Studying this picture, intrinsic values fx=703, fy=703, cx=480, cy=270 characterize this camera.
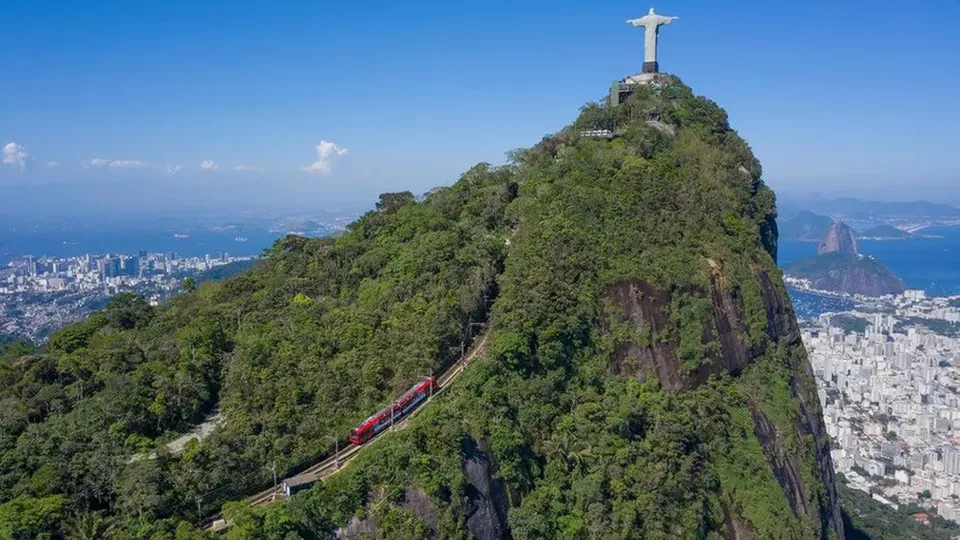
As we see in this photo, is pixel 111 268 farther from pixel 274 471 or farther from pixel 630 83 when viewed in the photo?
pixel 274 471

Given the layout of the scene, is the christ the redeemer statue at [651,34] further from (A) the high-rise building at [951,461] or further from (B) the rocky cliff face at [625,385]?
(A) the high-rise building at [951,461]

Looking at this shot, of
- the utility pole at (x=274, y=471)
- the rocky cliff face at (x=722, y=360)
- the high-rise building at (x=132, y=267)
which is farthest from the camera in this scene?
the high-rise building at (x=132, y=267)

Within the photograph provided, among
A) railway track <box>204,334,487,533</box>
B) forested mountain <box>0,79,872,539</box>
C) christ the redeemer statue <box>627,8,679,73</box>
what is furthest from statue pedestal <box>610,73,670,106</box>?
railway track <box>204,334,487,533</box>

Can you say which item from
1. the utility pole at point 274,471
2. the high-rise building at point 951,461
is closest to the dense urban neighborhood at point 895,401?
the high-rise building at point 951,461

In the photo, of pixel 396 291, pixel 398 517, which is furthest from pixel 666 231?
pixel 398 517

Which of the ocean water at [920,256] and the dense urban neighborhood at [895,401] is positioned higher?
the ocean water at [920,256]

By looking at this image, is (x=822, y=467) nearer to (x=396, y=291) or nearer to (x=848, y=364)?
(x=396, y=291)
